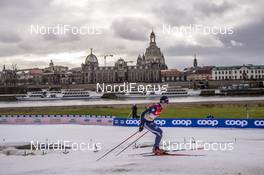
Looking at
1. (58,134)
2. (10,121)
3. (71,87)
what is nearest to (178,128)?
(58,134)

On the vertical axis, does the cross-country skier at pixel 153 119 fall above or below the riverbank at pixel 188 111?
above

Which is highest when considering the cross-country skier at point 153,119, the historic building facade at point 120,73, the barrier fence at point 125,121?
the historic building facade at point 120,73

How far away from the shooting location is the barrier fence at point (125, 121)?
22406 millimetres

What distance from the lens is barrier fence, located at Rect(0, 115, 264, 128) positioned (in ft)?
73.5

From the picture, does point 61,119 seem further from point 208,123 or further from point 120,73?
point 120,73

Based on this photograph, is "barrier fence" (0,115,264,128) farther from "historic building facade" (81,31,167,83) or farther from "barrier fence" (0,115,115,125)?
"historic building facade" (81,31,167,83)

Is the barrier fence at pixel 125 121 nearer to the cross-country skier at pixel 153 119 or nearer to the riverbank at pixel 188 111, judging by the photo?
the riverbank at pixel 188 111

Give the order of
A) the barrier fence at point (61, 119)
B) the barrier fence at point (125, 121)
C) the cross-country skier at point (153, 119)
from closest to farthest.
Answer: the cross-country skier at point (153, 119) → the barrier fence at point (125, 121) → the barrier fence at point (61, 119)

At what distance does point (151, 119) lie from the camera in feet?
42.7

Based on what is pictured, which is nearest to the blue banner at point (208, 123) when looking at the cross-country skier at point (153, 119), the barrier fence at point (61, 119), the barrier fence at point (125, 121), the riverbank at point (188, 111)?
the barrier fence at point (125, 121)

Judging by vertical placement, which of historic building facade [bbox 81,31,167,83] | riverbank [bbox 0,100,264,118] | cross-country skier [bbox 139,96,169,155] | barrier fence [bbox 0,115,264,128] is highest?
historic building facade [bbox 81,31,167,83]

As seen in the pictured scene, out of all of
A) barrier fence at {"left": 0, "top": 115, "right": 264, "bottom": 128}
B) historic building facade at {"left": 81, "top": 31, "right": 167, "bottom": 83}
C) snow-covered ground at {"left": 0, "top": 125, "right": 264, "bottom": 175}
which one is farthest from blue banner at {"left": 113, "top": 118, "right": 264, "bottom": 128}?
historic building facade at {"left": 81, "top": 31, "right": 167, "bottom": 83}

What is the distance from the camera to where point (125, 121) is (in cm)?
2502

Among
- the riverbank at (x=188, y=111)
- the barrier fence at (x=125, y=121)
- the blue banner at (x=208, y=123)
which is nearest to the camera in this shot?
the blue banner at (x=208, y=123)
